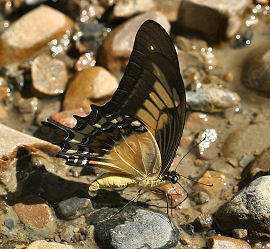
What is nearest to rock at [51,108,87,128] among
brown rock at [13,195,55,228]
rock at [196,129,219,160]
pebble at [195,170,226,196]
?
brown rock at [13,195,55,228]

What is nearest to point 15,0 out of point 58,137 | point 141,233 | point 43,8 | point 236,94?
point 43,8

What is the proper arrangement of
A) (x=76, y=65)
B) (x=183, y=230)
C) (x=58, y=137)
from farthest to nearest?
(x=76, y=65) → (x=58, y=137) → (x=183, y=230)

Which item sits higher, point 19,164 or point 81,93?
point 81,93

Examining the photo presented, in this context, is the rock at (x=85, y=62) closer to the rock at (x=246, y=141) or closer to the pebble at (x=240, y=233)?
the rock at (x=246, y=141)

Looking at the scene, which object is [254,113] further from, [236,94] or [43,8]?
[43,8]

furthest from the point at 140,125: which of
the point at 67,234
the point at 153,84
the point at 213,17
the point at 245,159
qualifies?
the point at 213,17

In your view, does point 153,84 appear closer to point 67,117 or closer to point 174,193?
point 174,193
